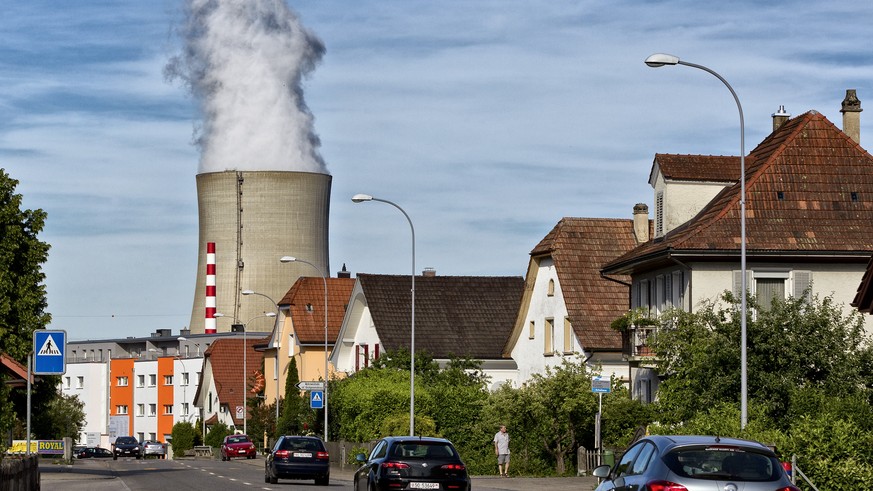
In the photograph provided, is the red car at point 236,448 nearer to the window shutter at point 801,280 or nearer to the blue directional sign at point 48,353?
the window shutter at point 801,280

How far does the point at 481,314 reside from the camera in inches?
2702

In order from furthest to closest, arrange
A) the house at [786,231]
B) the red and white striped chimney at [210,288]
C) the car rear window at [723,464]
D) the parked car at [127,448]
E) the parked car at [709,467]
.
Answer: the red and white striped chimney at [210,288]
the parked car at [127,448]
the house at [786,231]
the car rear window at [723,464]
the parked car at [709,467]

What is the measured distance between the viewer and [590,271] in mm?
52219

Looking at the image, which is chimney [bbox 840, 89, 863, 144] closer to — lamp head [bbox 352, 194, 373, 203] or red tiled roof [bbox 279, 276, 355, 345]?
lamp head [bbox 352, 194, 373, 203]

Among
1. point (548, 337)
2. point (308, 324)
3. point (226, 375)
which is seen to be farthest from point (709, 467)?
point (226, 375)

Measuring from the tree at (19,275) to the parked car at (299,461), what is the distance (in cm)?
897

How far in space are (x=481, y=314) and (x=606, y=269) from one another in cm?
2440

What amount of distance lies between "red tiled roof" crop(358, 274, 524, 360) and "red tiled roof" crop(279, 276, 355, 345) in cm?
1165

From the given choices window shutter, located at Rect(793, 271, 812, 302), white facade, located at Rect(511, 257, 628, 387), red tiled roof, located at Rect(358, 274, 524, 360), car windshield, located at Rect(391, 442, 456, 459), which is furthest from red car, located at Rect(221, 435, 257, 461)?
car windshield, located at Rect(391, 442, 456, 459)

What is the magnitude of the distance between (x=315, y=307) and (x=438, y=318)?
54.5ft

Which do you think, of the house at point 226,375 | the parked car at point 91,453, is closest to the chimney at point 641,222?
the parked car at point 91,453

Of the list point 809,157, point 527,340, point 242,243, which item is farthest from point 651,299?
point 242,243

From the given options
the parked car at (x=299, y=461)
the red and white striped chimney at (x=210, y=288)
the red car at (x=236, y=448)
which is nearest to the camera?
the parked car at (x=299, y=461)

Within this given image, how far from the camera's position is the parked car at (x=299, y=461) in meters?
36.7
